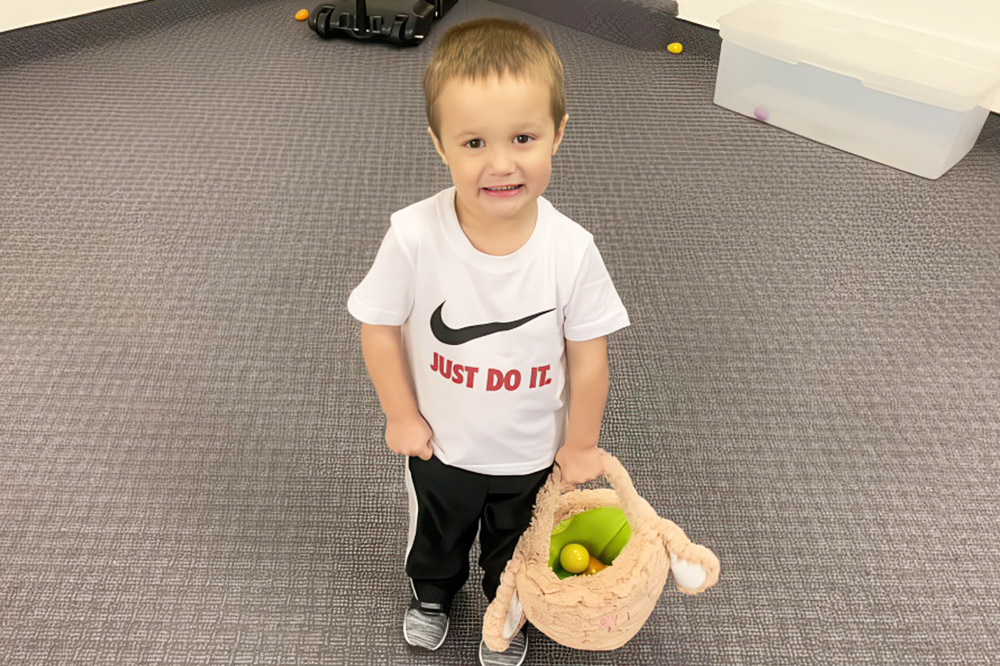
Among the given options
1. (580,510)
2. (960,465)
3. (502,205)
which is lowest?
(960,465)

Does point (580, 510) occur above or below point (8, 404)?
above

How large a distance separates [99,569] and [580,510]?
25.7 inches

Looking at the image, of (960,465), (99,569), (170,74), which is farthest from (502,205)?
(170,74)

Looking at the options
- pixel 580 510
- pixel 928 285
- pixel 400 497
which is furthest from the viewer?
pixel 928 285

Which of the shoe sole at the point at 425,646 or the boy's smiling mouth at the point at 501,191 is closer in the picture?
the boy's smiling mouth at the point at 501,191

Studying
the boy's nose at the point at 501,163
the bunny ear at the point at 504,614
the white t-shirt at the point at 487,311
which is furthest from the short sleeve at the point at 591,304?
the bunny ear at the point at 504,614

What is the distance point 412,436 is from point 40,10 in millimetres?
2129

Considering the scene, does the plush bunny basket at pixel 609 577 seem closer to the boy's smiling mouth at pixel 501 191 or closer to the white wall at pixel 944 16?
the boy's smiling mouth at pixel 501 191

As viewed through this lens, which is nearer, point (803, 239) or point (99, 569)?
point (99, 569)

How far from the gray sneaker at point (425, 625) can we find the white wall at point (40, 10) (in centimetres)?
209

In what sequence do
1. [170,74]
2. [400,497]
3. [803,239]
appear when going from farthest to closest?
1. [170,74]
2. [803,239]
3. [400,497]

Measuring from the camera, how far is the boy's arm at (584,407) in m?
0.79

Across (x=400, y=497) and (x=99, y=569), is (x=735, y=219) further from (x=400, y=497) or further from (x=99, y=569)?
(x=99, y=569)

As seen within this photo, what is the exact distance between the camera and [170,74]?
2.27 meters
